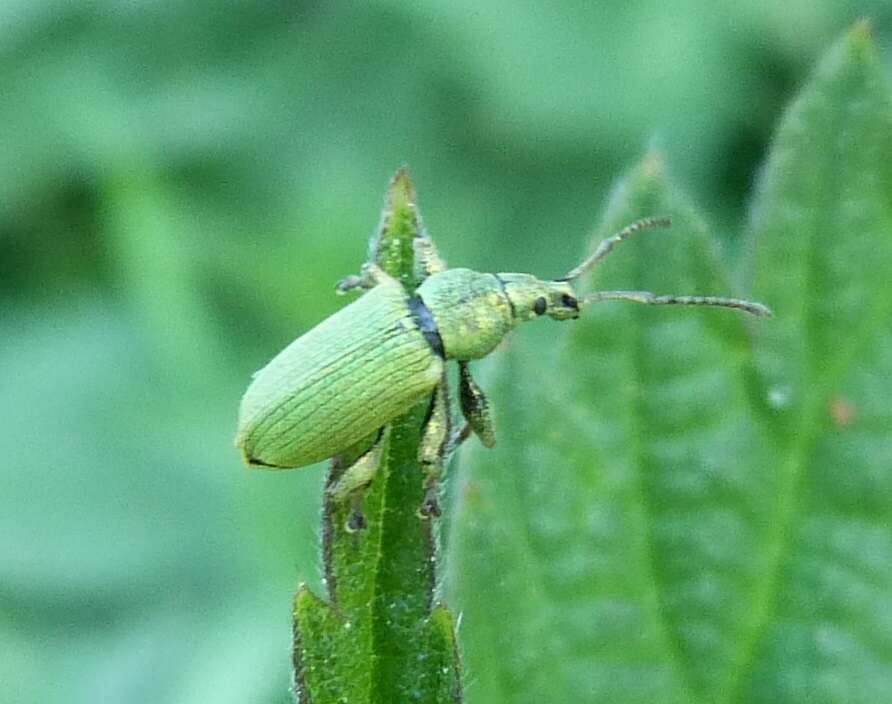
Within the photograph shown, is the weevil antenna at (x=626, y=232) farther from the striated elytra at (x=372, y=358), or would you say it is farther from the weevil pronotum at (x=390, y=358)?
the striated elytra at (x=372, y=358)

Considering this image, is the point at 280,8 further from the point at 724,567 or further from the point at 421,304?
the point at 724,567

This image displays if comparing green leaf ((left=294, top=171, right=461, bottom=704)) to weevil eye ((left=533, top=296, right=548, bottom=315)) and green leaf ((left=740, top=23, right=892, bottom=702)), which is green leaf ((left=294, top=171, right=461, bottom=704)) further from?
weevil eye ((left=533, top=296, right=548, bottom=315))

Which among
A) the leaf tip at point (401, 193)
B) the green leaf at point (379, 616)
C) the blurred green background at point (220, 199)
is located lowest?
the green leaf at point (379, 616)

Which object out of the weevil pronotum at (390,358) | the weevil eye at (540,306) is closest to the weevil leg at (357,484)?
the weevil pronotum at (390,358)

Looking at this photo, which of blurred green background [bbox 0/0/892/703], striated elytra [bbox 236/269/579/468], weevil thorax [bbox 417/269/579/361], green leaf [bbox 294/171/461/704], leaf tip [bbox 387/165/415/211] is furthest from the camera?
blurred green background [bbox 0/0/892/703]

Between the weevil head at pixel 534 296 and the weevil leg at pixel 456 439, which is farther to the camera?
the weevil head at pixel 534 296

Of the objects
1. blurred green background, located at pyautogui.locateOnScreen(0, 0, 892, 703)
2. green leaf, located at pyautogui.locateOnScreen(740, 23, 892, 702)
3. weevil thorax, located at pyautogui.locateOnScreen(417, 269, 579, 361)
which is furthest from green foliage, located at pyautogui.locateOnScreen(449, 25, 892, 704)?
blurred green background, located at pyautogui.locateOnScreen(0, 0, 892, 703)

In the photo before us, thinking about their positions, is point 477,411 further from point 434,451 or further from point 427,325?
point 427,325

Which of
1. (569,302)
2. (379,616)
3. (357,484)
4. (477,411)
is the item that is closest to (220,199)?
(569,302)
